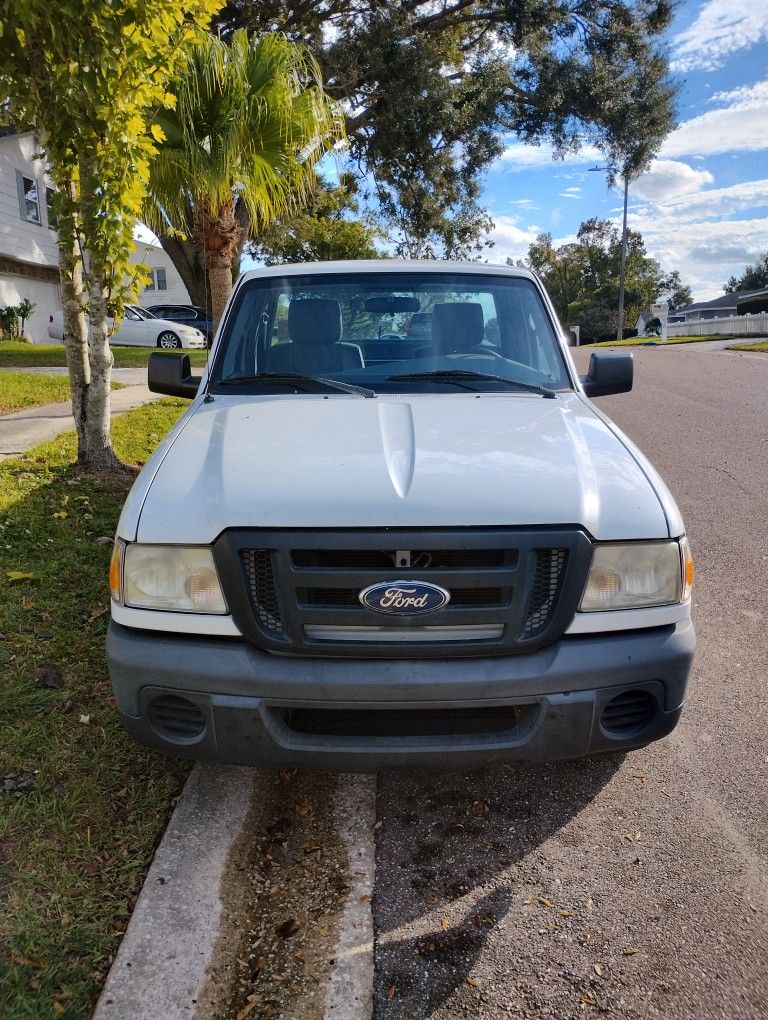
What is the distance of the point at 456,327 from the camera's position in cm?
381

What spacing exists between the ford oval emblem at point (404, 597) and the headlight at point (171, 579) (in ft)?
1.52

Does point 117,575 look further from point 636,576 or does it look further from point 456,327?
point 456,327

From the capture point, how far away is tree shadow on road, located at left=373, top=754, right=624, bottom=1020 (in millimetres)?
2145

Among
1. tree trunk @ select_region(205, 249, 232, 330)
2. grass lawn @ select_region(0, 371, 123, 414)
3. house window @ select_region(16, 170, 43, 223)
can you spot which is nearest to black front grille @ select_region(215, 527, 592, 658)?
grass lawn @ select_region(0, 371, 123, 414)

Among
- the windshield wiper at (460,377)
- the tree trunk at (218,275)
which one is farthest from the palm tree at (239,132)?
the windshield wiper at (460,377)

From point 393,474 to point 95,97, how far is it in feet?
12.9

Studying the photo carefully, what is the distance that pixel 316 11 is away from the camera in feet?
54.4

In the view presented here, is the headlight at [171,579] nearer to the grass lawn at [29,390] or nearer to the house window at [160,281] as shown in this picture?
the grass lawn at [29,390]

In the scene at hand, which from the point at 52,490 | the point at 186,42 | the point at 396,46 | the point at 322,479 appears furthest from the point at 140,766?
the point at 396,46

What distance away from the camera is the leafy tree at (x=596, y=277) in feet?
217

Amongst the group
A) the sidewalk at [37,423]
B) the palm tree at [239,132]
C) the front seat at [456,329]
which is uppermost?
the palm tree at [239,132]

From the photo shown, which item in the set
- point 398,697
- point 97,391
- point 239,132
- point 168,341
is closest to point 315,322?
point 398,697

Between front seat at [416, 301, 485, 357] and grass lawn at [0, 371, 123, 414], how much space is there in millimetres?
7094

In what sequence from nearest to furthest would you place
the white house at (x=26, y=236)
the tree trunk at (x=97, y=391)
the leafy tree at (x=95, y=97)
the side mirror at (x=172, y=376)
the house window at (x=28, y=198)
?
1. the side mirror at (x=172, y=376)
2. the leafy tree at (x=95, y=97)
3. the tree trunk at (x=97, y=391)
4. the white house at (x=26, y=236)
5. the house window at (x=28, y=198)
